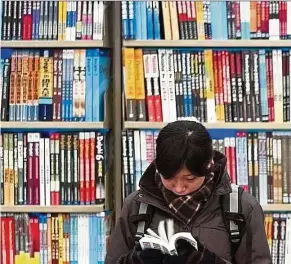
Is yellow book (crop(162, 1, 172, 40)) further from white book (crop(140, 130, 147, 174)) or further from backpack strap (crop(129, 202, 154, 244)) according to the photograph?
backpack strap (crop(129, 202, 154, 244))

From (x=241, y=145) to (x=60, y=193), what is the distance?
2.11 feet

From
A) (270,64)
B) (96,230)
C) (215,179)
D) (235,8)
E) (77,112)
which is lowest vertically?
(96,230)

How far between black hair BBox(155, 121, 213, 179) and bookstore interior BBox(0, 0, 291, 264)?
2.77ft

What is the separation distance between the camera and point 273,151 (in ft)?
7.48

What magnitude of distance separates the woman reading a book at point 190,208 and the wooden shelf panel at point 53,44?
0.85 metres

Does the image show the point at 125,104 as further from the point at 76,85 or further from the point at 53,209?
the point at 53,209

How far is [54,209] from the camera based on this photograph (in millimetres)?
2287

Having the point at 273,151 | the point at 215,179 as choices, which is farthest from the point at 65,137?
the point at 215,179

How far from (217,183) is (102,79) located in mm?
926

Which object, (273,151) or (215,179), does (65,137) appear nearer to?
(273,151)

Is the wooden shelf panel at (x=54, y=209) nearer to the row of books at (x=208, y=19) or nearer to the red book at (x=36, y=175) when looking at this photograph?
the red book at (x=36, y=175)

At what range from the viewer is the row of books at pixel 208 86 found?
7.44 feet

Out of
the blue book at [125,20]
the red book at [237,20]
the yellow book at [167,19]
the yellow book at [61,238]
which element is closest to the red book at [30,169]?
the yellow book at [61,238]

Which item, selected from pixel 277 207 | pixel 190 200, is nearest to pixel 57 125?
pixel 277 207
